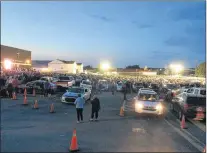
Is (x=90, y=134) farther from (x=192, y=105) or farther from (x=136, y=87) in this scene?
(x=136, y=87)

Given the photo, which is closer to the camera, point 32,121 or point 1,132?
point 1,132

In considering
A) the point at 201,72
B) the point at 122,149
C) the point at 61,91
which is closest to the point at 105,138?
the point at 122,149

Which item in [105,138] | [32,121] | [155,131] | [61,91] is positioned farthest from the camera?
[61,91]

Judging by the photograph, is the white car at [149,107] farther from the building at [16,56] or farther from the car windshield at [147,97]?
the building at [16,56]

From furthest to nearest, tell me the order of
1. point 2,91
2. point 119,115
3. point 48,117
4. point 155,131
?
point 2,91, point 119,115, point 48,117, point 155,131

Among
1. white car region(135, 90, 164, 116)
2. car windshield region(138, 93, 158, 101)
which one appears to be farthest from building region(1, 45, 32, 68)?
white car region(135, 90, 164, 116)

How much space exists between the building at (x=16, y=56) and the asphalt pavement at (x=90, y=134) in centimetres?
6446

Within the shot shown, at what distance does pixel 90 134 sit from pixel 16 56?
8160cm

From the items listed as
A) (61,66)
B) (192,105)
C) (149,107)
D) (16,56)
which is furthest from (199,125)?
(61,66)

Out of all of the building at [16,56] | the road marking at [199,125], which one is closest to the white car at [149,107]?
the road marking at [199,125]

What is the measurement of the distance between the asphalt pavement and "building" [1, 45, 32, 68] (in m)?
64.5

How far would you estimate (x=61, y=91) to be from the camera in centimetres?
3644

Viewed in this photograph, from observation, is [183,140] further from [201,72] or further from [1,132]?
[201,72]

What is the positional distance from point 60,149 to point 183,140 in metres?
A: 5.03
